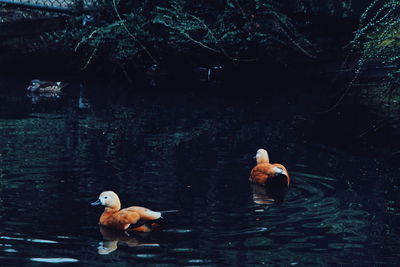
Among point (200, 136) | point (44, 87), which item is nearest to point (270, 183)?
point (200, 136)

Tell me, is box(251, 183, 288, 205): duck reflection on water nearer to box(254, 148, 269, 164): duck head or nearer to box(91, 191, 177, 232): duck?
box(254, 148, 269, 164): duck head

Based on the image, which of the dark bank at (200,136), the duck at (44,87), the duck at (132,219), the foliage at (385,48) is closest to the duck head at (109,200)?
the duck at (132,219)

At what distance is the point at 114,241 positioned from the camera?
546cm

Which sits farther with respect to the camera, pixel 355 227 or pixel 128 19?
pixel 128 19

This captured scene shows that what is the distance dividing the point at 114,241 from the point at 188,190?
1208 millimetres

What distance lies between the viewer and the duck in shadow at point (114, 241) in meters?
5.25

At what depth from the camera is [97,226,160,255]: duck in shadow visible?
→ 525cm

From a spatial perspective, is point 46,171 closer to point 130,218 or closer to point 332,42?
point 130,218


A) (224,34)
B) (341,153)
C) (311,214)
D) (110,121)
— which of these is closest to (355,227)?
(311,214)

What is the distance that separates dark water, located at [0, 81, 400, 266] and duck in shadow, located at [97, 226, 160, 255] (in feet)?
0.05

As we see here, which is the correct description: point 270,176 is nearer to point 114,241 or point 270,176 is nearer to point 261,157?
point 261,157

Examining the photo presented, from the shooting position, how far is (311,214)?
232 inches

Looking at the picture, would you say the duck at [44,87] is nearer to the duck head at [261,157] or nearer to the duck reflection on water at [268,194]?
the duck head at [261,157]

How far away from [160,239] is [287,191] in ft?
5.22
